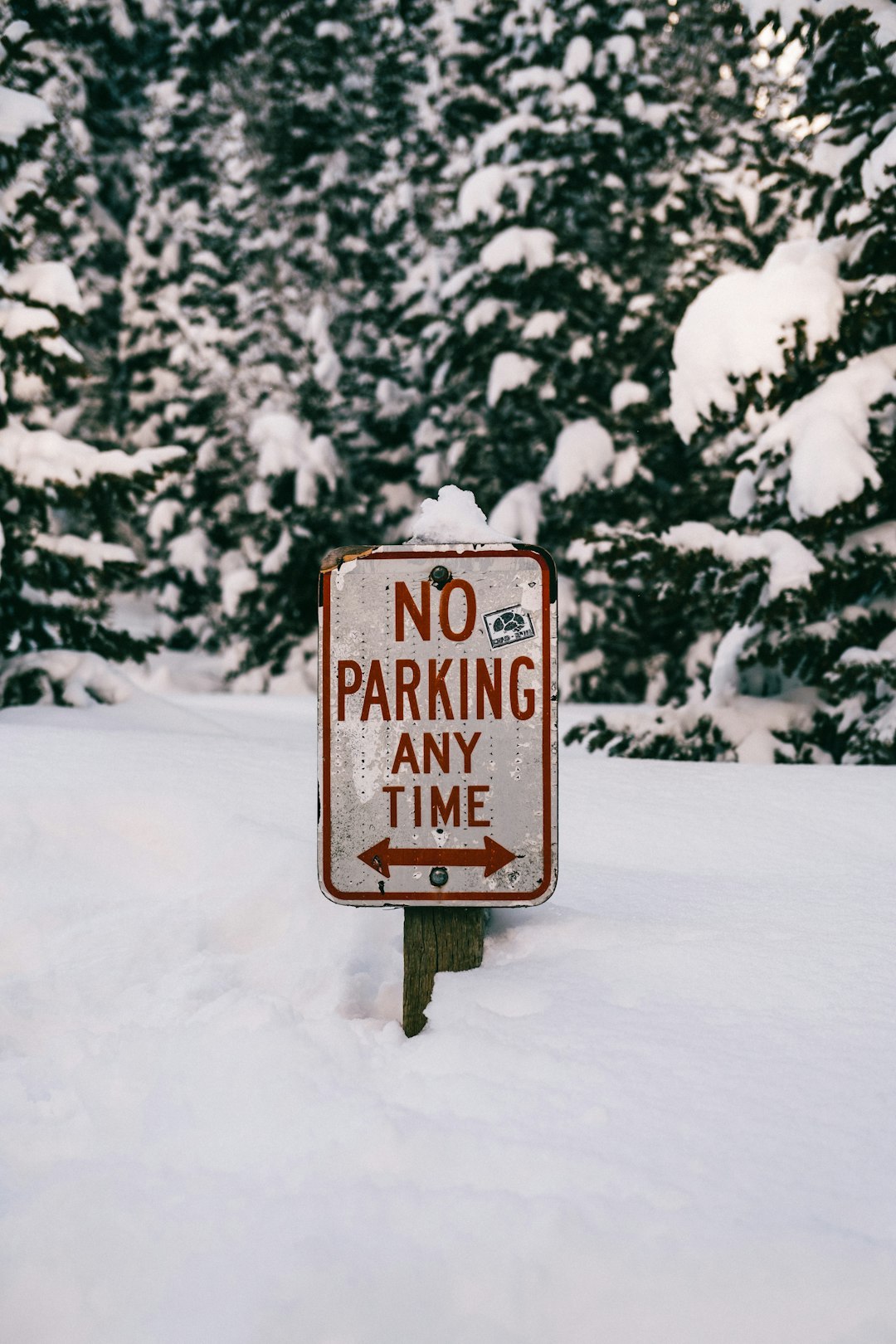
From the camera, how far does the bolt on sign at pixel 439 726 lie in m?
2.73

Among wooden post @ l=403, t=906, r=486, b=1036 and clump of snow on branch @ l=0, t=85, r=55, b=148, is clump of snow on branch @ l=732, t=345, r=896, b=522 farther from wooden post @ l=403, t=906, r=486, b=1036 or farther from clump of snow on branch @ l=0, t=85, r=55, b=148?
clump of snow on branch @ l=0, t=85, r=55, b=148

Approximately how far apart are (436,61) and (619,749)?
58.3 ft

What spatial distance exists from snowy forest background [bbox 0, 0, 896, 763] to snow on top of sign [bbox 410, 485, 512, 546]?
422cm

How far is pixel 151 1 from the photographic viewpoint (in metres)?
29.5

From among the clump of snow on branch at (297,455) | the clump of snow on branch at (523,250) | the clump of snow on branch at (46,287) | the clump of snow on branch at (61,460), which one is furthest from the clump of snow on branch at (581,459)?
the clump of snow on branch at (46,287)

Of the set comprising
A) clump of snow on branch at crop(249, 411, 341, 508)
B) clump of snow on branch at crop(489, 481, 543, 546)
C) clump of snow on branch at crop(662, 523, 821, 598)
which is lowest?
clump of snow on branch at crop(662, 523, 821, 598)

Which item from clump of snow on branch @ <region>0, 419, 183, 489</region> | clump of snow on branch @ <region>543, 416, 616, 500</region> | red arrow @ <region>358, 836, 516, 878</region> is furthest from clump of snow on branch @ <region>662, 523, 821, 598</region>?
clump of snow on branch @ <region>543, 416, 616, 500</region>

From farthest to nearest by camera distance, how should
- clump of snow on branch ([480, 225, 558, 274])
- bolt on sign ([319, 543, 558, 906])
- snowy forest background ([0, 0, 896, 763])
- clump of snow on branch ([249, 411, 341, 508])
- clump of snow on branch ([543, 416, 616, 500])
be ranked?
clump of snow on branch ([249, 411, 341, 508]), clump of snow on branch ([480, 225, 558, 274]), clump of snow on branch ([543, 416, 616, 500]), snowy forest background ([0, 0, 896, 763]), bolt on sign ([319, 543, 558, 906])

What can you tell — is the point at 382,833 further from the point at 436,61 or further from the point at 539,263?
the point at 436,61

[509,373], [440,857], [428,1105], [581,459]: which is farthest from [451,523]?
[509,373]

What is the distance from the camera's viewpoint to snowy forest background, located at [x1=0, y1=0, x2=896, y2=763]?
24.1 ft

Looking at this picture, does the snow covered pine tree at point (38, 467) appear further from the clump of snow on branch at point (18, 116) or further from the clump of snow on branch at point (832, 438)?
the clump of snow on branch at point (832, 438)

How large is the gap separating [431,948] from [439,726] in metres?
0.64

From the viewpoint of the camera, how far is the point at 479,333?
1633cm
